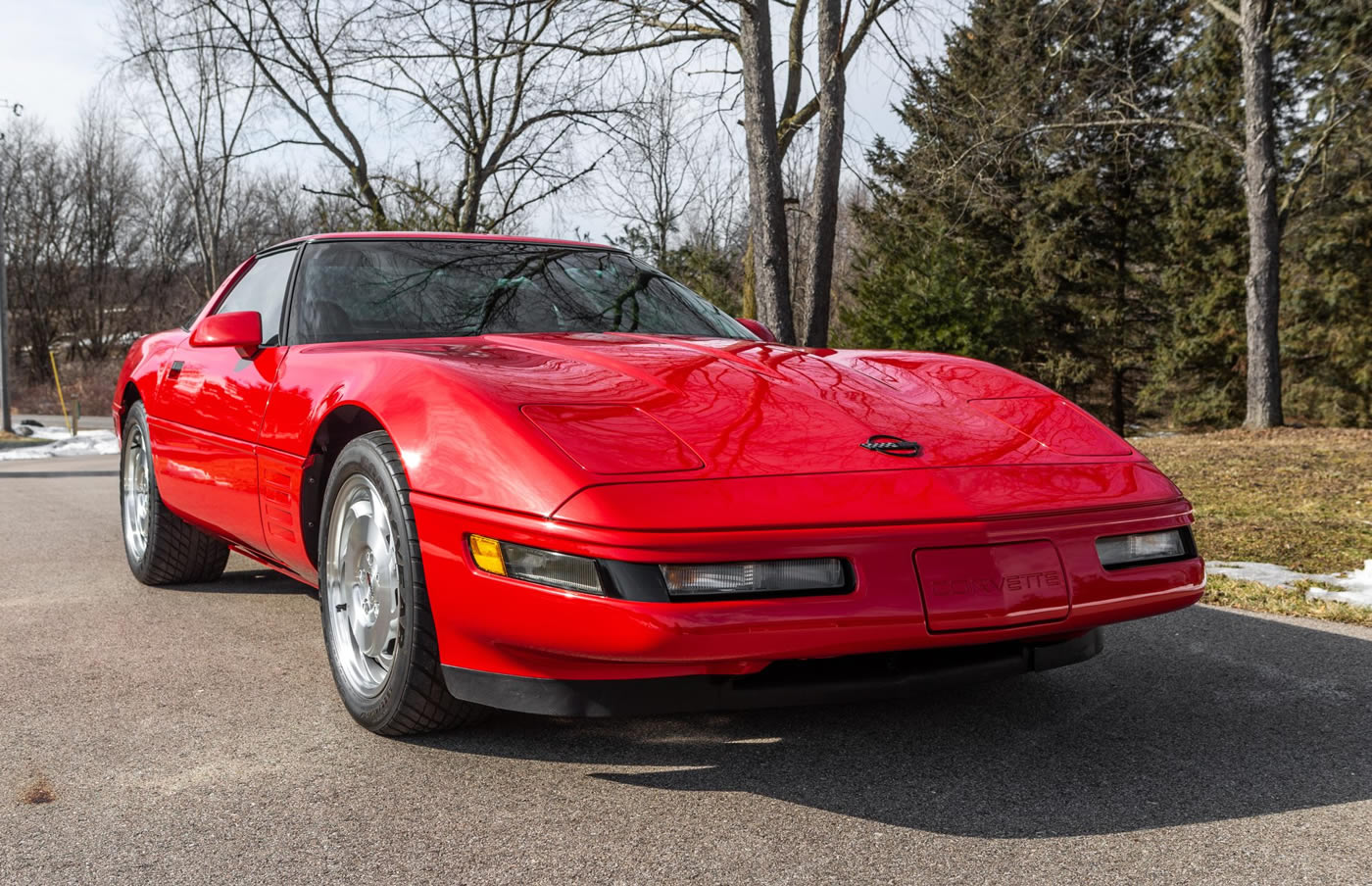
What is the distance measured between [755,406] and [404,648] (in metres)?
1.00

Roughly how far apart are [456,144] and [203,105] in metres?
14.5

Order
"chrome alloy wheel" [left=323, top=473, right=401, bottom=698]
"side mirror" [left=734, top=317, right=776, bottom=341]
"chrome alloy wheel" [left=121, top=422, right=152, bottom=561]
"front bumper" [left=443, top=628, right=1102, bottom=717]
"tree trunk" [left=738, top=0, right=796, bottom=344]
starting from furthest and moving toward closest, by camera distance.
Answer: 1. "tree trunk" [left=738, top=0, right=796, bottom=344]
2. "chrome alloy wheel" [left=121, top=422, right=152, bottom=561]
3. "side mirror" [left=734, top=317, right=776, bottom=341]
4. "chrome alloy wheel" [left=323, top=473, right=401, bottom=698]
5. "front bumper" [left=443, top=628, right=1102, bottom=717]

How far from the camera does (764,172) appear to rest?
993cm

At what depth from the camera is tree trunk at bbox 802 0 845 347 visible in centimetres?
998

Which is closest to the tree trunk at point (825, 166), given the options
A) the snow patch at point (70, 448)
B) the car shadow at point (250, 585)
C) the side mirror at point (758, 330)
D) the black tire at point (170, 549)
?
the side mirror at point (758, 330)

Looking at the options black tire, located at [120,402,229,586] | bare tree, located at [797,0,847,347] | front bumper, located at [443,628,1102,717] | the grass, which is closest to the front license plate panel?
front bumper, located at [443,628,1102,717]

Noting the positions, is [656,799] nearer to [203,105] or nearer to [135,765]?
[135,765]

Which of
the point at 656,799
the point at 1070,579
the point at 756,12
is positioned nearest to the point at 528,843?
the point at 656,799

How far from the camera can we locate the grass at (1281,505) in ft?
15.4

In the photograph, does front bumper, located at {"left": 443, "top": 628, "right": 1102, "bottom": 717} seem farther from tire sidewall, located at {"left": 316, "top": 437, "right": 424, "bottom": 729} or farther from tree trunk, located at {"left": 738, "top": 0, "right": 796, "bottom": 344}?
tree trunk, located at {"left": 738, "top": 0, "right": 796, "bottom": 344}

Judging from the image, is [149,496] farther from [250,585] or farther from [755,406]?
[755,406]

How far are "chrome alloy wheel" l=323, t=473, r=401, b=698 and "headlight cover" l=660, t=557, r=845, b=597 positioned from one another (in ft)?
2.72

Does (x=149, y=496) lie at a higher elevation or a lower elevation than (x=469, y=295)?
lower

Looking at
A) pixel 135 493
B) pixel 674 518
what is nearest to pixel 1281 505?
pixel 674 518
